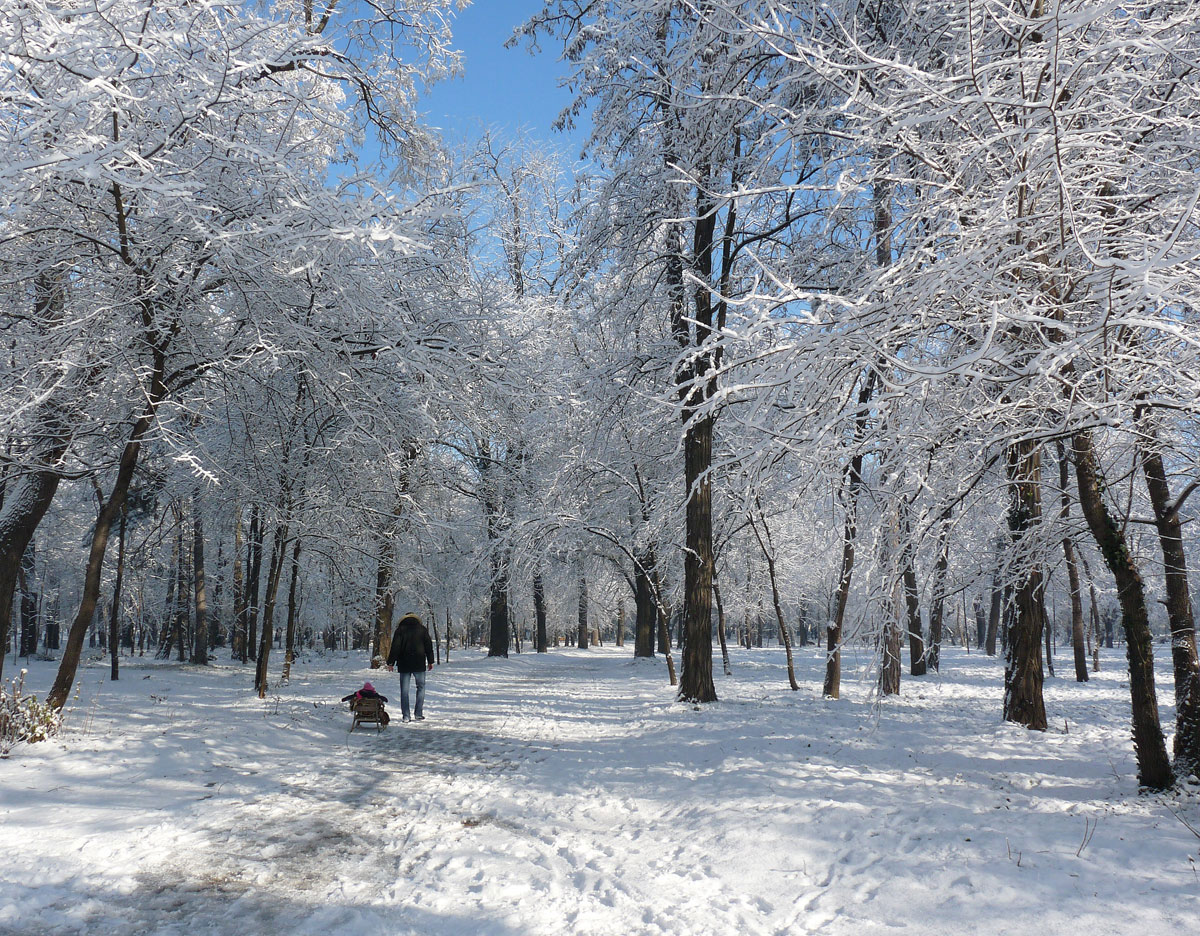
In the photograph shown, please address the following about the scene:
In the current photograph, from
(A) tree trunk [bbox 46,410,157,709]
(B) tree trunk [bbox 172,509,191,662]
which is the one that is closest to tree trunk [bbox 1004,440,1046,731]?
(A) tree trunk [bbox 46,410,157,709]

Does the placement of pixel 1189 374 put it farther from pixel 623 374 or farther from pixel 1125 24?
pixel 623 374

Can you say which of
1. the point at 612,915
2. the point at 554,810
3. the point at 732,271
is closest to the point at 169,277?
the point at 554,810

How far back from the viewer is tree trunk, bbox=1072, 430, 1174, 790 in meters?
5.25

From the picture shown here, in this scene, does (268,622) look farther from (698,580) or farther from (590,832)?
(590,832)

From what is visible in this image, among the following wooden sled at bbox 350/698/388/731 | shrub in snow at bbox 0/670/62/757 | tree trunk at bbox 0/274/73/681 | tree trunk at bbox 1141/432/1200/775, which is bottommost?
wooden sled at bbox 350/698/388/731

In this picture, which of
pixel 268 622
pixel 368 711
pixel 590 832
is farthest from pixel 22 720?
pixel 268 622

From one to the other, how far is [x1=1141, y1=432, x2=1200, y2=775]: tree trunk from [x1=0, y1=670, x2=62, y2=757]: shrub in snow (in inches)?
392

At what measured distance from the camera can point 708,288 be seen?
12.5ft

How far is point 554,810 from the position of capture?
20.1 feet

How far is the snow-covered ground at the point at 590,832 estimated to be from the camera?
3.89 metres

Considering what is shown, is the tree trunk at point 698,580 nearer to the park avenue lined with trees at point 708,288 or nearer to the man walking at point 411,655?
the park avenue lined with trees at point 708,288

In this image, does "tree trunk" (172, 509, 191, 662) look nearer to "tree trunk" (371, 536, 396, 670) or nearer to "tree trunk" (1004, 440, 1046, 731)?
"tree trunk" (371, 536, 396, 670)

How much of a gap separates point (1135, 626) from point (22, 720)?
9.94 meters

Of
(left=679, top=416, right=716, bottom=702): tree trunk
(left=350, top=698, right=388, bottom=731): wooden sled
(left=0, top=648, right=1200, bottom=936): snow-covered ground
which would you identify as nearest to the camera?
(left=0, top=648, right=1200, bottom=936): snow-covered ground
